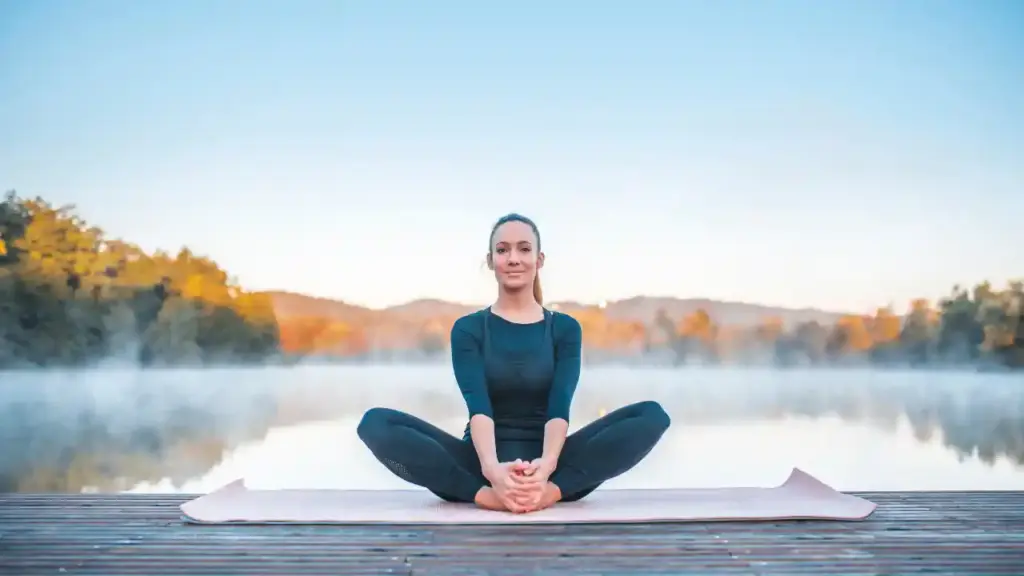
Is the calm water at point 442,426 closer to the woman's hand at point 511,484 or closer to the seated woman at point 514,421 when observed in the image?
the seated woman at point 514,421

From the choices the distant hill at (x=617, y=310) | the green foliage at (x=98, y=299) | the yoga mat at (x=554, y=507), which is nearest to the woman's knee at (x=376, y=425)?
the yoga mat at (x=554, y=507)

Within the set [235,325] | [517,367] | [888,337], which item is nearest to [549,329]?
[517,367]

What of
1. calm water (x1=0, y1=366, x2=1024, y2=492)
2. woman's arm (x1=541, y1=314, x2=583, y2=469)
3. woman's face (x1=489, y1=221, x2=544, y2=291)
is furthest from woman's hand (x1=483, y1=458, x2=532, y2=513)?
calm water (x1=0, y1=366, x2=1024, y2=492)

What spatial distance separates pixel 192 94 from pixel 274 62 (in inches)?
61.4

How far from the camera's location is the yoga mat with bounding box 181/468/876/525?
246cm

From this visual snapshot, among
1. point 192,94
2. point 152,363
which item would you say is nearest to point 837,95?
point 192,94

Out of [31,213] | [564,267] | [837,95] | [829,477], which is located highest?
[837,95]

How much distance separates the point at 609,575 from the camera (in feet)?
6.25

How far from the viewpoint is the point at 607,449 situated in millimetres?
2697

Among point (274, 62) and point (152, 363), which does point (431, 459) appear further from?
point (152, 363)

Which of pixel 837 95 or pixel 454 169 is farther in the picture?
pixel 454 169

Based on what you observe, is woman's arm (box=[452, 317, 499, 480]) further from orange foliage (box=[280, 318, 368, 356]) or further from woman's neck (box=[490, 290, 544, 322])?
orange foliage (box=[280, 318, 368, 356])

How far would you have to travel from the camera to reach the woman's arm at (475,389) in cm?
260

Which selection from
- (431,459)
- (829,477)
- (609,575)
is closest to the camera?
(609,575)
